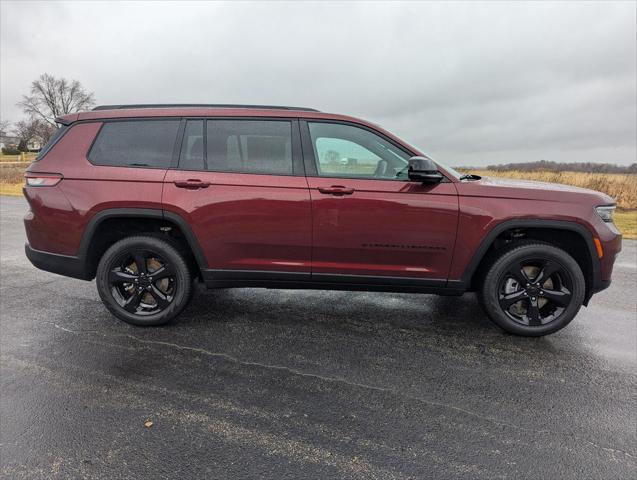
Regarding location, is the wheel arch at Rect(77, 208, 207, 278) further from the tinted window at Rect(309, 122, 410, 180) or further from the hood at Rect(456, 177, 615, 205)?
the hood at Rect(456, 177, 615, 205)

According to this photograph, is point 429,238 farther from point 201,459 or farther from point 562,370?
point 201,459

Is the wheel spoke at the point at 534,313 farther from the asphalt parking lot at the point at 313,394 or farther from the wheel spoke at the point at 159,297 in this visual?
the wheel spoke at the point at 159,297

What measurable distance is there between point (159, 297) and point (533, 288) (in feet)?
10.8

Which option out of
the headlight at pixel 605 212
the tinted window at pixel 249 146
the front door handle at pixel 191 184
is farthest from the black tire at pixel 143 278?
the headlight at pixel 605 212

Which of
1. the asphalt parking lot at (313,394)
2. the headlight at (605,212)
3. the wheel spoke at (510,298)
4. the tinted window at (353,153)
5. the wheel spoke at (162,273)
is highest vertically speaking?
the tinted window at (353,153)

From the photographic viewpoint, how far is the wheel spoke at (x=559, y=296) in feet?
10.6

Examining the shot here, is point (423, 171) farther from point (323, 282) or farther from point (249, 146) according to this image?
point (249, 146)

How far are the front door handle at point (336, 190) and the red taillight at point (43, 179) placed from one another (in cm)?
234

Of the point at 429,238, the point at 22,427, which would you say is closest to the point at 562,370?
the point at 429,238

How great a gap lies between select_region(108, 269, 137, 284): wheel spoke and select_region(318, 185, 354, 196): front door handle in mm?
1907

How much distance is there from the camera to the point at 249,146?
132 inches

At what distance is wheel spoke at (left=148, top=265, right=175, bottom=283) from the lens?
3457 mm

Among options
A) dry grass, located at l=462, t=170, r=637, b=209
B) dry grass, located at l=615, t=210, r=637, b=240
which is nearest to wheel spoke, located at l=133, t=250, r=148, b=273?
dry grass, located at l=615, t=210, r=637, b=240

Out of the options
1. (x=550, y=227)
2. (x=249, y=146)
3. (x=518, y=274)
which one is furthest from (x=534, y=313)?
(x=249, y=146)
